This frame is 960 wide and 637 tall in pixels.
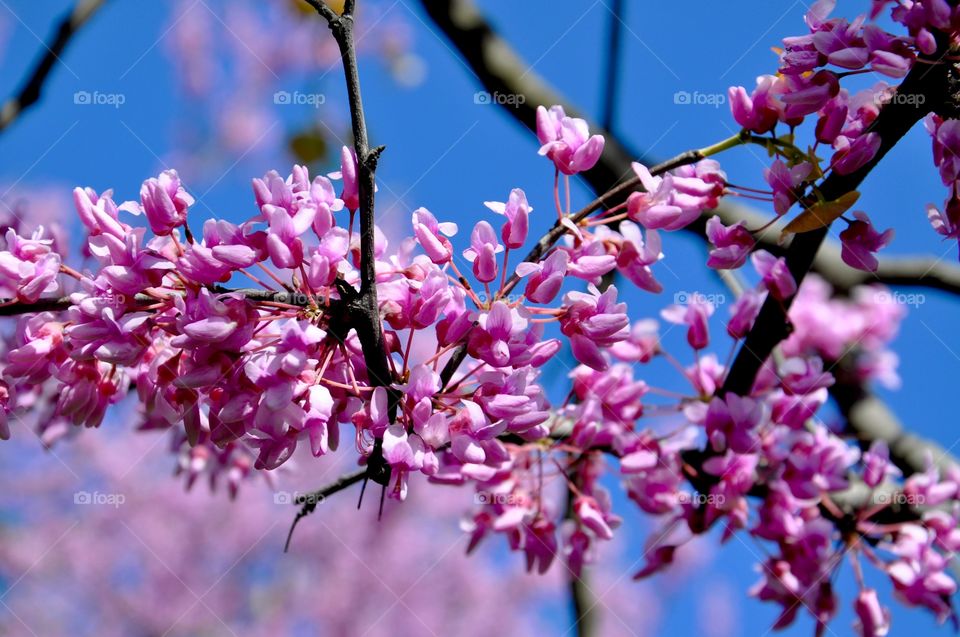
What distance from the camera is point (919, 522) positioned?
6.54ft

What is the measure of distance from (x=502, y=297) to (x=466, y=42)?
1.43 m

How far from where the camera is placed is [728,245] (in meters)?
1.34

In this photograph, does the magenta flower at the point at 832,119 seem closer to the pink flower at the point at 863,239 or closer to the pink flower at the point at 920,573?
the pink flower at the point at 863,239

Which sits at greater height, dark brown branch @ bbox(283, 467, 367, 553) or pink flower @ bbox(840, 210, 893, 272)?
pink flower @ bbox(840, 210, 893, 272)

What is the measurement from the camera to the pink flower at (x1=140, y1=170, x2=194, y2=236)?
1.14 metres

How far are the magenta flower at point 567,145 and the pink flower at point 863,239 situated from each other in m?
0.44

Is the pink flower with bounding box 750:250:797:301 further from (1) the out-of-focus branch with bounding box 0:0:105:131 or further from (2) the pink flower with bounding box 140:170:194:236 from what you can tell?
(1) the out-of-focus branch with bounding box 0:0:105:131

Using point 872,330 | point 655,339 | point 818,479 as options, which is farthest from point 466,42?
point 872,330

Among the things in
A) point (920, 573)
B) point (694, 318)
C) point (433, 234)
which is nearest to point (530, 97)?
point (694, 318)

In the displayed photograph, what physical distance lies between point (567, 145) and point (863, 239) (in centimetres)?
51

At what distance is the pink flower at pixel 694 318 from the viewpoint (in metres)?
1.83

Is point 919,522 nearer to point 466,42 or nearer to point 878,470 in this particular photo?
point 878,470

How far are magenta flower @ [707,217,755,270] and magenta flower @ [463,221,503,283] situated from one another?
1.24 ft

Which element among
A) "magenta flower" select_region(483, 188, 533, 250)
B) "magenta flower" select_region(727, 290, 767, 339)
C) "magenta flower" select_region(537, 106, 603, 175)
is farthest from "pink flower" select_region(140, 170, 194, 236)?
"magenta flower" select_region(727, 290, 767, 339)
